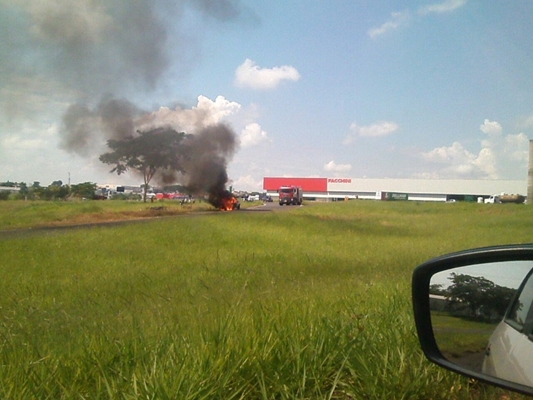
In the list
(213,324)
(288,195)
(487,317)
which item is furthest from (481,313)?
(288,195)

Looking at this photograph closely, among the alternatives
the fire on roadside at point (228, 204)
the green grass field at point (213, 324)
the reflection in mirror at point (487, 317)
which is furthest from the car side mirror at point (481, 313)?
the fire on roadside at point (228, 204)

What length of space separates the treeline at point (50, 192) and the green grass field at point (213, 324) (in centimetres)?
538

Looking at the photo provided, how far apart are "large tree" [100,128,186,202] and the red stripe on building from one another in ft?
79.3

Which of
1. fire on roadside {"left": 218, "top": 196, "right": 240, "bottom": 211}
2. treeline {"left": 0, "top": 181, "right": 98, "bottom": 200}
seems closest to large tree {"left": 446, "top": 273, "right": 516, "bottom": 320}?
treeline {"left": 0, "top": 181, "right": 98, "bottom": 200}

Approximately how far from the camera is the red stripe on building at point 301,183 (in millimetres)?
52938

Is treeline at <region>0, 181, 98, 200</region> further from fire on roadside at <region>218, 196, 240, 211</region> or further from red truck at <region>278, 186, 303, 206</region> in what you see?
red truck at <region>278, 186, 303, 206</region>

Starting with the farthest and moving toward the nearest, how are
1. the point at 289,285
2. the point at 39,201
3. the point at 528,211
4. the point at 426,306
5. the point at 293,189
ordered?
the point at 293,189, the point at 39,201, the point at 528,211, the point at 289,285, the point at 426,306

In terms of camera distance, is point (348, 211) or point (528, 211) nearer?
point (528, 211)

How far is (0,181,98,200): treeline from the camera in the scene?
17850 mm

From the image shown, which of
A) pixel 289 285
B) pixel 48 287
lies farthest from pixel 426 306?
pixel 48 287

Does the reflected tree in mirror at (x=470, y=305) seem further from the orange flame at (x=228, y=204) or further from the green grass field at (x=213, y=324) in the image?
the orange flame at (x=228, y=204)

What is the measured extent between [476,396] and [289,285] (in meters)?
4.27

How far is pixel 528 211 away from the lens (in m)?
17.0

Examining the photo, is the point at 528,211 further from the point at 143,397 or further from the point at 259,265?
the point at 143,397
